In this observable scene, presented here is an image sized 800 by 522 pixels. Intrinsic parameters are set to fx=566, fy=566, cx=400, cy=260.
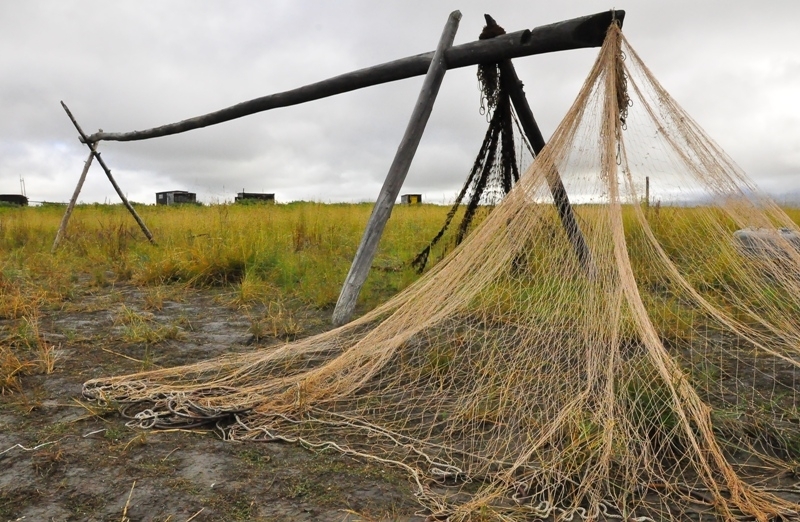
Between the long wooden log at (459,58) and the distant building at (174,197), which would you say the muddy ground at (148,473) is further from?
the distant building at (174,197)

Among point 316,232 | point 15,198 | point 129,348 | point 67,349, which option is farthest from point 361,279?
point 15,198

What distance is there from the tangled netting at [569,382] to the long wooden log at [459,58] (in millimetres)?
273

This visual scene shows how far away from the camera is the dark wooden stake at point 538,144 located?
11.8ft

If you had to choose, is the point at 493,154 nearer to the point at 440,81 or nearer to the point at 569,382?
the point at 440,81

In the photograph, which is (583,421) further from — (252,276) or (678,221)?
(252,276)

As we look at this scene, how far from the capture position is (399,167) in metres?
4.35

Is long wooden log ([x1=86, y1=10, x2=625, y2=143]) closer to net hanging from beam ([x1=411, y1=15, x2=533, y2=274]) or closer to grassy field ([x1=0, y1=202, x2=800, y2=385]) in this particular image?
net hanging from beam ([x1=411, y1=15, x2=533, y2=274])

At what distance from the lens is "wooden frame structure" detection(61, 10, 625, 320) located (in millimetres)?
3682

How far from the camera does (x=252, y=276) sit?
5.52 m

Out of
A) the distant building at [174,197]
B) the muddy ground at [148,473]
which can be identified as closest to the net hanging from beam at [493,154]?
the muddy ground at [148,473]

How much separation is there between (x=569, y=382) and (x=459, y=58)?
2.80 meters

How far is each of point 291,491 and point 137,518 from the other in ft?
1.59

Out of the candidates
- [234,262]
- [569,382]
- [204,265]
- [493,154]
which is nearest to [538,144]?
[493,154]

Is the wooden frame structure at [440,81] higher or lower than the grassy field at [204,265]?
higher
